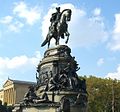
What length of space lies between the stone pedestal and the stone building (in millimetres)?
68942

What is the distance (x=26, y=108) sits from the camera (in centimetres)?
3503

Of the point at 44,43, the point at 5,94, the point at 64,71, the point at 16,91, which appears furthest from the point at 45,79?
the point at 5,94

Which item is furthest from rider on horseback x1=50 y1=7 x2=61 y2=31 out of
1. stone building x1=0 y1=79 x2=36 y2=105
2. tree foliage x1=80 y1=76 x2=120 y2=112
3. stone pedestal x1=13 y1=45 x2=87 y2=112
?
stone building x1=0 y1=79 x2=36 y2=105

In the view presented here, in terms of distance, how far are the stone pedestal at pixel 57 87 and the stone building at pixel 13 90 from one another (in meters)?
68.9

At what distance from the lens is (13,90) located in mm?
115625

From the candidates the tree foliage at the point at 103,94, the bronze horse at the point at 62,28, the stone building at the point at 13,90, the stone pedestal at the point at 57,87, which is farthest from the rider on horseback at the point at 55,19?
the stone building at the point at 13,90

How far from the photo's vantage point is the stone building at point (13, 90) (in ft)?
361

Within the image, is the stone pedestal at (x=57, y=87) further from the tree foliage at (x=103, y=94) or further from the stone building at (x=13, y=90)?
the stone building at (x=13, y=90)

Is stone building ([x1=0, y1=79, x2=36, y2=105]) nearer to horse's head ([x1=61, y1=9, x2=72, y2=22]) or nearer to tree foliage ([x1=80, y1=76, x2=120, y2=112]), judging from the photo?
tree foliage ([x1=80, y1=76, x2=120, y2=112])

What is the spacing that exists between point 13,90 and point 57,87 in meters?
81.5

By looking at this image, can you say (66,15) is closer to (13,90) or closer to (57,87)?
(57,87)

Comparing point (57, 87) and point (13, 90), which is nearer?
point (57, 87)

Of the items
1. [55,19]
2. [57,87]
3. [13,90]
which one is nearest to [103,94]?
[55,19]

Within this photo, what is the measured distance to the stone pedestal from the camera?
3388cm
